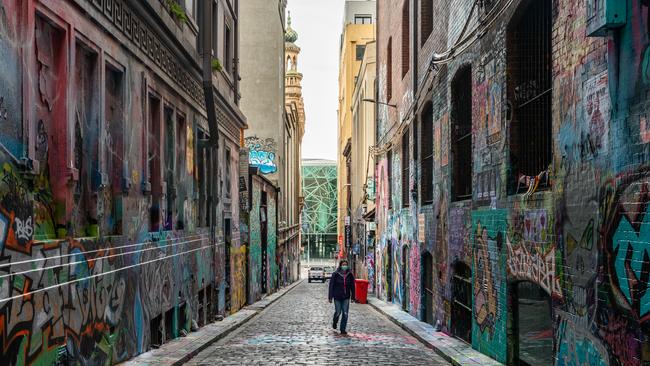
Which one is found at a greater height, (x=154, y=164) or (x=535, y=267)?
(x=154, y=164)

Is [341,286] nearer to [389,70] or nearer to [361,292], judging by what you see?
[361,292]

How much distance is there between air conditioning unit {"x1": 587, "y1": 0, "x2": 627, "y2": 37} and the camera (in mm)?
7328

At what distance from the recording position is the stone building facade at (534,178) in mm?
7363

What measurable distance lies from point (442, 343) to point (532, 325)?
4.45m

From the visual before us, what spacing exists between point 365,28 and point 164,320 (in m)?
63.7

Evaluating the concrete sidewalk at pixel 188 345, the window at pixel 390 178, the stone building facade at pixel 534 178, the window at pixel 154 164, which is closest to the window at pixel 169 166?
the window at pixel 154 164

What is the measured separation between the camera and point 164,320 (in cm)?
1498

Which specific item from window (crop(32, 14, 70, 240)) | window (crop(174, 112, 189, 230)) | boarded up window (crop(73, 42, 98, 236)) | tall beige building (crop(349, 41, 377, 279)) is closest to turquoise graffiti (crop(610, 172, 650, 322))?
window (crop(32, 14, 70, 240))

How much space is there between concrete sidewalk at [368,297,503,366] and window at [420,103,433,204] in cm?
353

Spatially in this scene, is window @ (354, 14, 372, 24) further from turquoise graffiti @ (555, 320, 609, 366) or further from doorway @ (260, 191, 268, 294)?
turquoise graffiti @ (555, 320, 609, 366)

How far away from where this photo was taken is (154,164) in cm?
1437

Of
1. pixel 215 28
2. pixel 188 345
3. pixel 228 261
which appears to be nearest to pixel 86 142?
pixel 188 345

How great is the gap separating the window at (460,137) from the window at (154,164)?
20.9 feet

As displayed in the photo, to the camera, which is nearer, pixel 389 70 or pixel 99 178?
pixel 99 178
